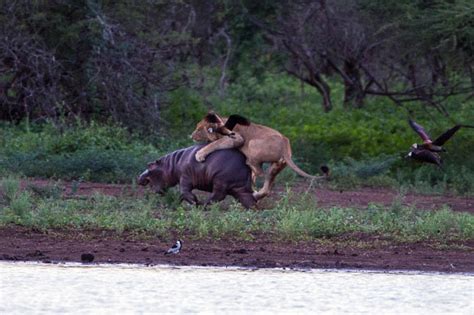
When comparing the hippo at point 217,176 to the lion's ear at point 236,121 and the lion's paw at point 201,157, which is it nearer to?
the lion's paw at point 201,157

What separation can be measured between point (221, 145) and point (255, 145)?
44 cm

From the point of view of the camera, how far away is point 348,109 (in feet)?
75.7

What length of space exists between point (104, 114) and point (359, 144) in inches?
173

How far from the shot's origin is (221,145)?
13109 mm

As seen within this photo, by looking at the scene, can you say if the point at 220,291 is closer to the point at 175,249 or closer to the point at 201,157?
the point at 175,249

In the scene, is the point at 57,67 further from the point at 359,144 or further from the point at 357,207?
the point at 357,207

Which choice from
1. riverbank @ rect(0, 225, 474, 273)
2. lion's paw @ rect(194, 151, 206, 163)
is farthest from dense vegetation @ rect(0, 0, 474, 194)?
riverbank @ rect(0, 225, 474, 273)

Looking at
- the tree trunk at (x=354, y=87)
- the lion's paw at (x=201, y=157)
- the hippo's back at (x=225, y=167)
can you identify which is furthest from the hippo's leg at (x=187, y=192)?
the tree trunk at (x=354, y=87)

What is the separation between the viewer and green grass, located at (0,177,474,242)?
11.4 m

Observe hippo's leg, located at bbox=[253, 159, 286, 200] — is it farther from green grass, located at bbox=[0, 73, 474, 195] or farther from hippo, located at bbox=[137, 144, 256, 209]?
green grass, located at bbox=[0, 73, 474, 195]

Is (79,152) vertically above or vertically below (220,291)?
below

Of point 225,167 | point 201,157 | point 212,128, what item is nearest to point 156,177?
point 201,157

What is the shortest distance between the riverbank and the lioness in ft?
5.81

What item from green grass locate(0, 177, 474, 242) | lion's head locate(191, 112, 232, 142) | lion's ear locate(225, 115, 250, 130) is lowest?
green grass locate(0, 177, 474, 242)
